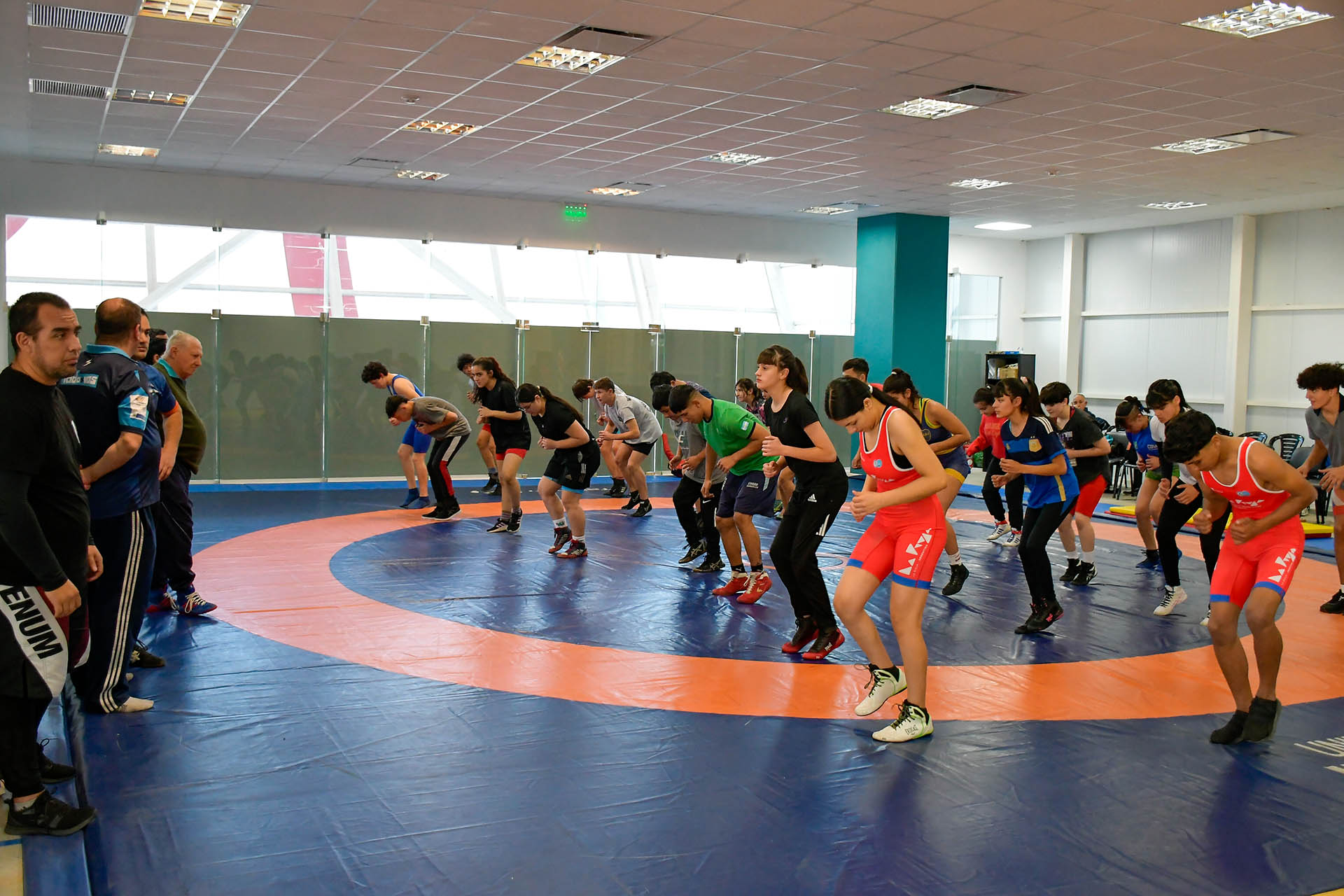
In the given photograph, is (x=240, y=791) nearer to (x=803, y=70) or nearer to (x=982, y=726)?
(x=982, y=726)

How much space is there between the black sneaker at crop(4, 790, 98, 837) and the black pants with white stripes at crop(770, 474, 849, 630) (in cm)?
362

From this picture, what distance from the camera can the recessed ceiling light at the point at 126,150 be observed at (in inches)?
483

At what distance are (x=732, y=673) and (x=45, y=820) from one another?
3.23m

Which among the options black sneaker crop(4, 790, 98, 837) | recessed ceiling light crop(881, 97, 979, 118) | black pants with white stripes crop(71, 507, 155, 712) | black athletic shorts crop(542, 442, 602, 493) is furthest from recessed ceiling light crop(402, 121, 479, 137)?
black sneaker crop(4, 790, 98, 837)

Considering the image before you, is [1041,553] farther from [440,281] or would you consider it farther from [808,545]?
[440,281]

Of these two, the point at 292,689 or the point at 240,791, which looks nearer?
the point at 240,791

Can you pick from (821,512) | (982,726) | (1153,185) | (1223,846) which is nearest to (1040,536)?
→ (821,512)

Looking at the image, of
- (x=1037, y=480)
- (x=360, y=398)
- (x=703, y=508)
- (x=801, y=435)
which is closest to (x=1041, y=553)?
(x=1037, y=480)

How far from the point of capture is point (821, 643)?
238 inches

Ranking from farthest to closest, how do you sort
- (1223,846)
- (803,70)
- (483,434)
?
1. (483,434)
2. (803,70)
3. (1223,846)

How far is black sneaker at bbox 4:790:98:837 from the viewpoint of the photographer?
11.3 ft

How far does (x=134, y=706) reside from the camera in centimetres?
474

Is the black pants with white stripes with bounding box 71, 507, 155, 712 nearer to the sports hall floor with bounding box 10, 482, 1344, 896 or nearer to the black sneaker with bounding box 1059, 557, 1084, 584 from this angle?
the sports hall floor with bounding box 10, 482, 1344, 896

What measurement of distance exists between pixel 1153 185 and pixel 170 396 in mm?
Result: 12447
